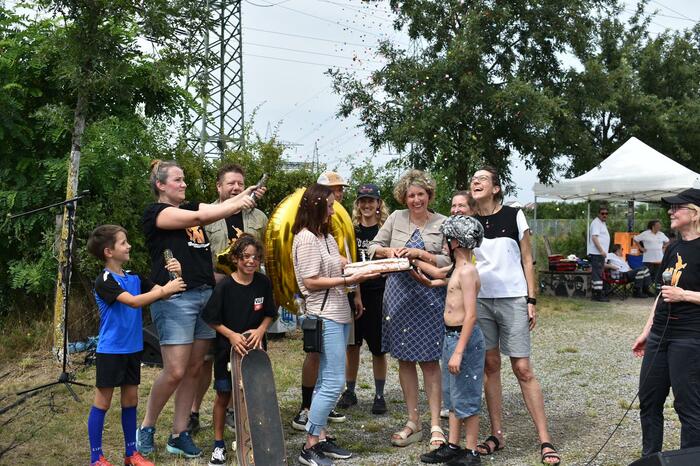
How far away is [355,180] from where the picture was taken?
49.9ft

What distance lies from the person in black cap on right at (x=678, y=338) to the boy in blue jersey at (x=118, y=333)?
2.93 m

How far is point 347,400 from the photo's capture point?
6.38 meters

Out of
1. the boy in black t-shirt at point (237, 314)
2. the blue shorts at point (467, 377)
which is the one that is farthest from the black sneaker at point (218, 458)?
the blue shorts at point (467, 377)

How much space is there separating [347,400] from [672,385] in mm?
2992

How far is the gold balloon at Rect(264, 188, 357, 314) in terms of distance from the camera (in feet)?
17.5

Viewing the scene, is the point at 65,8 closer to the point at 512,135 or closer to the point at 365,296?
the point at 365,296

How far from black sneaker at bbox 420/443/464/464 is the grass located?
130 mm

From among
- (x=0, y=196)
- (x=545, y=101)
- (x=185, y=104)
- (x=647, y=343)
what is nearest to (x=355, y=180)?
(x=545, y=101)

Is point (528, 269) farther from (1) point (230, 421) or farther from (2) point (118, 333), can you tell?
(2) point (118, 333)

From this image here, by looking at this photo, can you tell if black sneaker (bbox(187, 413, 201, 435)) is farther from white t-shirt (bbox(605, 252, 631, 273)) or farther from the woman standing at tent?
the woman standing at tent

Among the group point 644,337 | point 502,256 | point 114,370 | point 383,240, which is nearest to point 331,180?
point 383,240

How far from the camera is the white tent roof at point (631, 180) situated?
14.5 m

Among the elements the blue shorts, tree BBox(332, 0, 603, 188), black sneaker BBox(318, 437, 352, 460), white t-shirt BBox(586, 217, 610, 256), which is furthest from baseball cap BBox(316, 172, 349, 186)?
white t-shirt BBox(586, 217, 610, 256)

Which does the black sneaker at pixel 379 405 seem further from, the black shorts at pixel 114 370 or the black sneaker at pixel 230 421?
the black shorts at pixel 114 370
